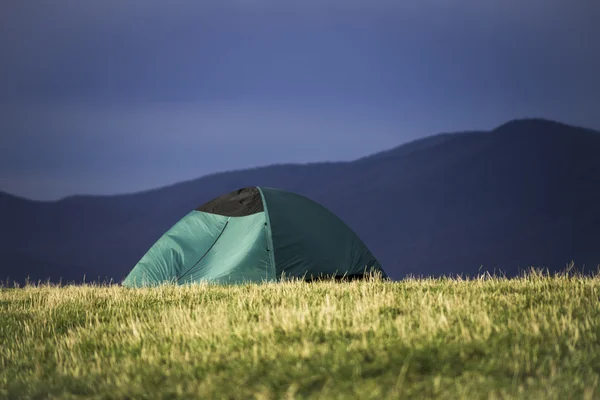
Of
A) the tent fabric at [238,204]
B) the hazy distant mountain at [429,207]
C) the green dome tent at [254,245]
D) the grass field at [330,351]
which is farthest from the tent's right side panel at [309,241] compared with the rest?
the hazy distant mountain at [429,207]

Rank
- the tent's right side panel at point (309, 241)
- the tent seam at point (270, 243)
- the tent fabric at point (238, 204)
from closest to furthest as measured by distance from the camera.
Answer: the tent seam at point (270, 243)
the tent's right side panel at point (309, 241)
the tent fabric at point (238, 204)

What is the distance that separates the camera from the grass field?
5137 mm

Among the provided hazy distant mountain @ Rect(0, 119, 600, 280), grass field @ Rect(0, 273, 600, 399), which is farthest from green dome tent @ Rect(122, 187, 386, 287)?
hazy distant mountain @ Rect(0, 119, 600, 280)

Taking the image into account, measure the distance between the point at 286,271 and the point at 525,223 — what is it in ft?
419

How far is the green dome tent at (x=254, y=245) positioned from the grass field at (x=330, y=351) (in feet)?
16.6

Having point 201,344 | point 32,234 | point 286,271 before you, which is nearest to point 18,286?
point 286,271

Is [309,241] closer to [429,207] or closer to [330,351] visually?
[330,351]

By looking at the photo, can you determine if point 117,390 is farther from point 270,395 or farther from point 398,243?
point 398,243

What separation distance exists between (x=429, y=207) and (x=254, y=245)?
459 ft

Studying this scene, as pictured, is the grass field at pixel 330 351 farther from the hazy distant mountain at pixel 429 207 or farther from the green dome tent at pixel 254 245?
the hazy distant mountain at pixel 429 207

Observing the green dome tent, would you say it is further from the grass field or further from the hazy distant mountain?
the hazy distant mountain

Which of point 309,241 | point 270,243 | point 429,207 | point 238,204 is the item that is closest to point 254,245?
point 270,243

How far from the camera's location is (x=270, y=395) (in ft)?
16.4

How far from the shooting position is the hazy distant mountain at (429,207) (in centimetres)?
13038
